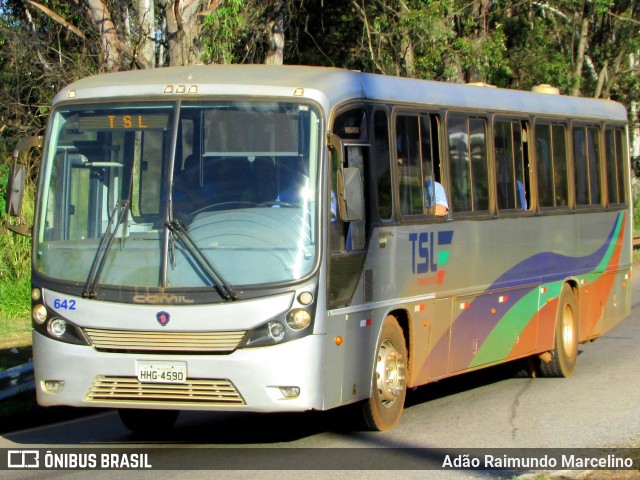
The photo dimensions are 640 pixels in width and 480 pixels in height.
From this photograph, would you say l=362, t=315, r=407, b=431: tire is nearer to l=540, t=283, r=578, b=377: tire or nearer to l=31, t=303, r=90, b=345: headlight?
l=31, t=303, r=90, b=345: headlight

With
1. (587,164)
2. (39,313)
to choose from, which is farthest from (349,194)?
(587,164)

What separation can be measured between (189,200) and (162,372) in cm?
127

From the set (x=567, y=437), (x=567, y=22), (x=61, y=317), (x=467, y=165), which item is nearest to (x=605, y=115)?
(x=467, y=165)

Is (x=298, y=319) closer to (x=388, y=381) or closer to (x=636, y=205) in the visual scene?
(x=388, y=381)

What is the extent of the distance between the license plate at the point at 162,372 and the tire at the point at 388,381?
5.81ft

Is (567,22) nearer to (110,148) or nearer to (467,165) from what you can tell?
(467,165)

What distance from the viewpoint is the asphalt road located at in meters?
8.68

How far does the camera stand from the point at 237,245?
8289 millimetres

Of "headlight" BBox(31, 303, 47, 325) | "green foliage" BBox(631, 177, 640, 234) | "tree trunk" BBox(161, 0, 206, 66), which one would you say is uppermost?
"tree trunk" BBox(161, 0, 206, 66)

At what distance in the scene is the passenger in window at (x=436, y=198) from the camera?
10438 mm

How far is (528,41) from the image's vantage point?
3278cm

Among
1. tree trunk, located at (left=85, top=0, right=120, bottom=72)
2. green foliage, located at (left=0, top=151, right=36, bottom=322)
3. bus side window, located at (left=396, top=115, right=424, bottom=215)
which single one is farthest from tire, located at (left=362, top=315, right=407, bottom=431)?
tree trunk, located at (left=85, top=0, right=120, bottom=72)

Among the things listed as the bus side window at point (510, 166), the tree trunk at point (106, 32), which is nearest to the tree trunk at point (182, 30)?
the tree trunk at point (106, 32)

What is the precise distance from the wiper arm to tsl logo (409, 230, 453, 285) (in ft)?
8.67
